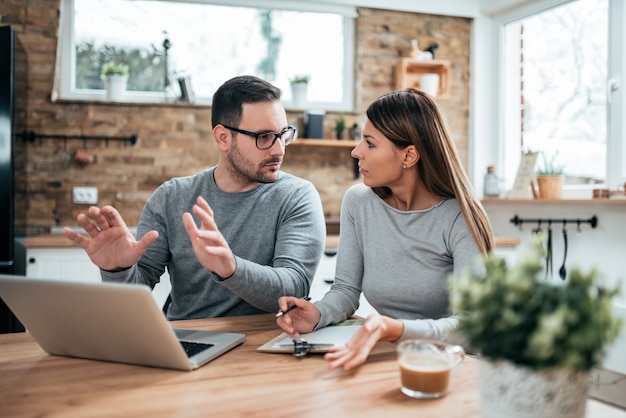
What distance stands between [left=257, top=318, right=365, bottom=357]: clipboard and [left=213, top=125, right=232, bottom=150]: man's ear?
29.5 inches

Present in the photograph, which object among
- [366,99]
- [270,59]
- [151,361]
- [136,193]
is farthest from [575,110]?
[151,361]

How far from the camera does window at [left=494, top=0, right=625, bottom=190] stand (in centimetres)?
318

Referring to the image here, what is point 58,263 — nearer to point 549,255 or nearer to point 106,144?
point 106,144

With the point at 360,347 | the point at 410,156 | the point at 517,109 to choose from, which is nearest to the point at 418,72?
the point at 517,109

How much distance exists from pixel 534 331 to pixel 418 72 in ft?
11.7

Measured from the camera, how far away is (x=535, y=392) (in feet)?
2.06

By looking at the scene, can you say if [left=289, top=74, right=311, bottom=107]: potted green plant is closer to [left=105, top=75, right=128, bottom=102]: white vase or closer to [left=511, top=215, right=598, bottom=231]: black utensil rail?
[left=105, top=75, right=128, bottom=102]: white vase

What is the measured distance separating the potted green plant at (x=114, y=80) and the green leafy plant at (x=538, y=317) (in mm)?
3230

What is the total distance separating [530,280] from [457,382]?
1.39 ft

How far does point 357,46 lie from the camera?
3.89m

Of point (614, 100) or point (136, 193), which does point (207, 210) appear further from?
point (614, 100)

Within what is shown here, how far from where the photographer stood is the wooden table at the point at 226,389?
0.84 m

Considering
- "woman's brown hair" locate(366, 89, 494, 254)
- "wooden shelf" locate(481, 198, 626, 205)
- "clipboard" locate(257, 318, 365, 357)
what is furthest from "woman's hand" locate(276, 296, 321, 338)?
"wooden shelf" locate(481, 198, 626, 205)

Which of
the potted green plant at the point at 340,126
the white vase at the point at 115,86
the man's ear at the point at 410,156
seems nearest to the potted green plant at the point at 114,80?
the white vase at the point at 115,86
